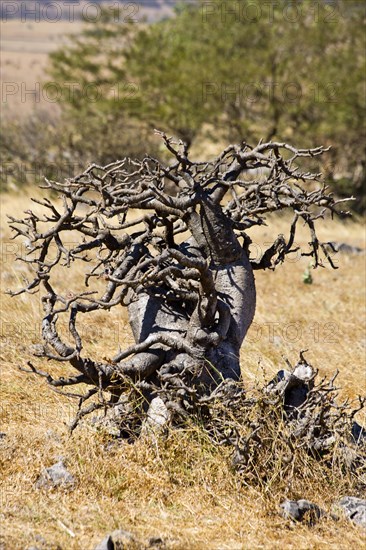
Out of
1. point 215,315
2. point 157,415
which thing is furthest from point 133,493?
point 215,315

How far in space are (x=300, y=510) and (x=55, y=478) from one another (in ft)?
4.87

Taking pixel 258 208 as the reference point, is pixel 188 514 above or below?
below

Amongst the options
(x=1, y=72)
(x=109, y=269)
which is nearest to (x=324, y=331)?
(x=109, y=269)

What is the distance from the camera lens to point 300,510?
14.9 ft

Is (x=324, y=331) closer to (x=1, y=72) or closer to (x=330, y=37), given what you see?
(x=330, y=37)

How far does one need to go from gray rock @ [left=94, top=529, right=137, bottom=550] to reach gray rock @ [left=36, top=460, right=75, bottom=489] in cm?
72

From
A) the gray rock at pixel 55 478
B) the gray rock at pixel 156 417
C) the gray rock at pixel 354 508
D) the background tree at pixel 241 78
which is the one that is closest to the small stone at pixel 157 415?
the gray rock at pixel 156 417

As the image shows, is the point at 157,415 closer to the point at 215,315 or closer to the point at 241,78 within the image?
the point at 215,315

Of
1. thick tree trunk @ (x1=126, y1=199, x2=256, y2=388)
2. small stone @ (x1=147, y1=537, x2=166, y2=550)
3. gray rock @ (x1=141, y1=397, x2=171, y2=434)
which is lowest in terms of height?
small stone @ (x1=147, y1=537, x2=166, y2=550)

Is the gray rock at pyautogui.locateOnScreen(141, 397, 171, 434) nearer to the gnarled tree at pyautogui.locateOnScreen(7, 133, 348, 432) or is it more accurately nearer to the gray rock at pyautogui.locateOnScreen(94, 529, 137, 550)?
the gnarled tree at pyautogui.locateOnScreen(7, 133, 348, 432)

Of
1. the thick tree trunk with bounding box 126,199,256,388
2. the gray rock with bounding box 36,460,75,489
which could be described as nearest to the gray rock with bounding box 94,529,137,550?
the gray rock with bounding box 36,460,75,489

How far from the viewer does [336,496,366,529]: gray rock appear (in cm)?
452

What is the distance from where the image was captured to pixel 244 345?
8008mm

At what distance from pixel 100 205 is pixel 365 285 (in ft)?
23.7
